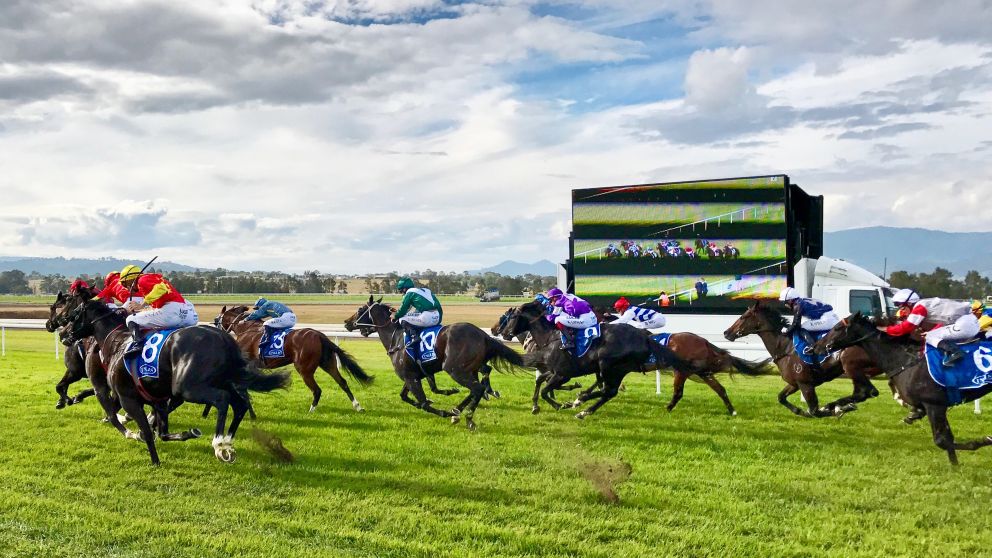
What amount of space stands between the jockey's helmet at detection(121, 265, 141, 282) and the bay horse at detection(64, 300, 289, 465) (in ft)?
3.67

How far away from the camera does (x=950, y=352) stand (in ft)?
22.7

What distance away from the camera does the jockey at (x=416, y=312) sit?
9.45m

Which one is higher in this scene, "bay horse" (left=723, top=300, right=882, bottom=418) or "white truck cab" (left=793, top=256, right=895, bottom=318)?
"white truck cab" (left=793, top=256, right=895, bottom=318)

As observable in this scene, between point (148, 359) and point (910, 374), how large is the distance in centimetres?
716

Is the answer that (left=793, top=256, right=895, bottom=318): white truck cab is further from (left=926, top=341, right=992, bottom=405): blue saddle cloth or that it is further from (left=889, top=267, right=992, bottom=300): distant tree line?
(left=889, top=267, right=992, bottom=300): distant tree line

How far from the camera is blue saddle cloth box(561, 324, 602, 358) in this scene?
987cm

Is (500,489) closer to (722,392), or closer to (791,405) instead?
(722,392)

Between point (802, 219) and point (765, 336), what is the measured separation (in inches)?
273

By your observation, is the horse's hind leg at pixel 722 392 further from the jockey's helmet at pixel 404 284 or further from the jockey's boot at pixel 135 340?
the jockey's boot at pixel 135 340

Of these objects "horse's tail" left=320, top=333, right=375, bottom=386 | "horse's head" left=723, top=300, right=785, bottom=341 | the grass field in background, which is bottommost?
the grass field in background

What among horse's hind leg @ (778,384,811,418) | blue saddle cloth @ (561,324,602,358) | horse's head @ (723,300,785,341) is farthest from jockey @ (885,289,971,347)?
blue saddle cloth @ (561,324,602,358)

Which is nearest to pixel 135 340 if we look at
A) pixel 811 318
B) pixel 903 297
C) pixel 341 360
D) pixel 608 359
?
pixel 341 360

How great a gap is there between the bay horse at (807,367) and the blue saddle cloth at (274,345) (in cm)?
609

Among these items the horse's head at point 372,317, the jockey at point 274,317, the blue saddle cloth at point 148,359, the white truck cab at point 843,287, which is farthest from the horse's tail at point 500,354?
the white truck cab at point 843,287
